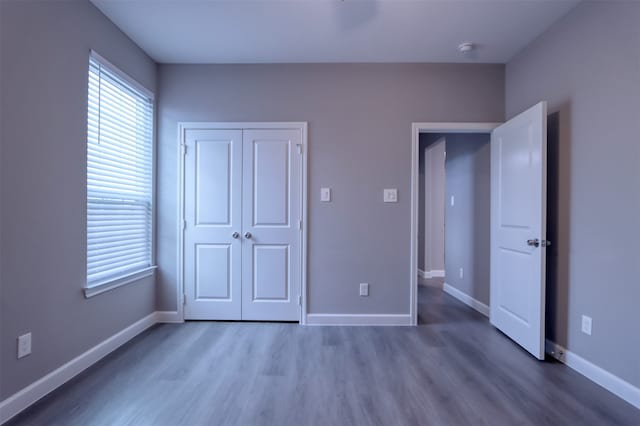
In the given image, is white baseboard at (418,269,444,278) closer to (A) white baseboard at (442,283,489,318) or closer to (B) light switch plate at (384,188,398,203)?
(A) white baseboard at (442,283,489,318)

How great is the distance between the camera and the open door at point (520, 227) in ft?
7.63

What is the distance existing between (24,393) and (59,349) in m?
0.29

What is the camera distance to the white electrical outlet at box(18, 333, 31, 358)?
67.8 inches

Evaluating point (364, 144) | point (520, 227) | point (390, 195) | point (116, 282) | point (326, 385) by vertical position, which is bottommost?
point (326, 385)

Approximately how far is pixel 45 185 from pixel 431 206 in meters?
5.07

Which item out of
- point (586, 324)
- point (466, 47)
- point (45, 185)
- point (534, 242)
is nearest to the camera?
point (45, 185)

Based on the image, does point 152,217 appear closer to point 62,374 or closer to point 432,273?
point 62,374

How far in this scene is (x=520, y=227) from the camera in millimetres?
2566

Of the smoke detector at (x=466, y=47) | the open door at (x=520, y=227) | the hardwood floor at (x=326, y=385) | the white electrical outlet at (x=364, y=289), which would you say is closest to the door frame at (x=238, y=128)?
the hardwood floor at (x=326, y=385)

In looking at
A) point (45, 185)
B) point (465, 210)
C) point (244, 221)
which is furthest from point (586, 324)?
point (45, 185)

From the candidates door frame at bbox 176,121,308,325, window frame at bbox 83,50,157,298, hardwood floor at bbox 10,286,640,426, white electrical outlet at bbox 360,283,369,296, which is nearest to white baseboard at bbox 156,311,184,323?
door frame at bbox 176,121,308,325

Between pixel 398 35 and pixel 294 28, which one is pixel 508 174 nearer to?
pixel 398 35

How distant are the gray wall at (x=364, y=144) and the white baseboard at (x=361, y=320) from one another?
0.06 m

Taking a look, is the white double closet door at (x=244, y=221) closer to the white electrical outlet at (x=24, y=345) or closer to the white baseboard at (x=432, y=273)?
the white electrical outlet at (x=24, y=345)
